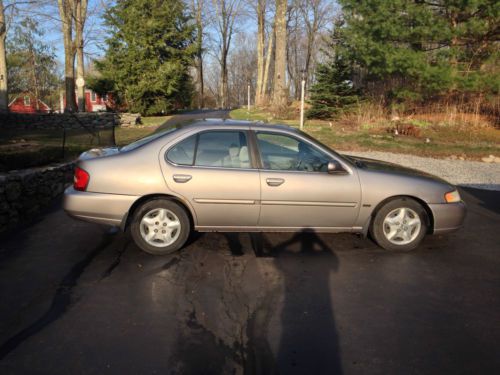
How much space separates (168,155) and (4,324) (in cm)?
223

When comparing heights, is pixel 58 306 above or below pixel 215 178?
below

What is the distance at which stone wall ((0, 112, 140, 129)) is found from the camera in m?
20.2

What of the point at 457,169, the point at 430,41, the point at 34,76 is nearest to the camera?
the point at 457,169

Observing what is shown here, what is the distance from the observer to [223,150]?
4.71 m

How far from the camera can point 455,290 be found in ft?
13.0

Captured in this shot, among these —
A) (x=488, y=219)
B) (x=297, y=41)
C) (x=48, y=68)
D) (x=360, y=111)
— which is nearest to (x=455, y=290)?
(x=488, y=219)

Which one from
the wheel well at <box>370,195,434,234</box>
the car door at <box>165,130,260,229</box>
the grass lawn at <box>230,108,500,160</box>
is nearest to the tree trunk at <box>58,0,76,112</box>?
the grass lawn at <box>230,108,500,160</box>

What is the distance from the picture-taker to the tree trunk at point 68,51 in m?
25.0


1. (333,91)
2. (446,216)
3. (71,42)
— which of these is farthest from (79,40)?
(446,216)

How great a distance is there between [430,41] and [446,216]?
14424 mm

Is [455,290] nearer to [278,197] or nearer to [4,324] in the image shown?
[278,197]

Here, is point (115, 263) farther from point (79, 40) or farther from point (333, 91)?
point (79, 40)

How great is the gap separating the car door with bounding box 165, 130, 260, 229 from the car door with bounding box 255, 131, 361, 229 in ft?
0.53

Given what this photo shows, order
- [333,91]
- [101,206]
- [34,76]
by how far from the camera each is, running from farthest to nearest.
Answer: [34,76]
[333,91]
[101,206]
